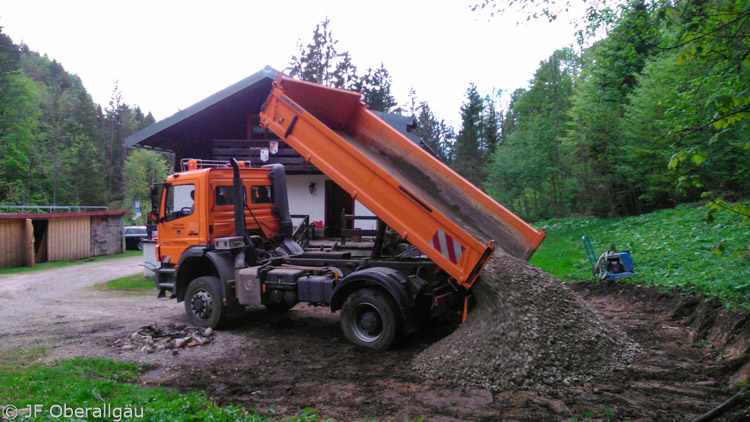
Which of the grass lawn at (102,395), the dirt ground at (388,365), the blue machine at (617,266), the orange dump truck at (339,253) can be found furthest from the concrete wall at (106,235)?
the blue machine at (617,266)

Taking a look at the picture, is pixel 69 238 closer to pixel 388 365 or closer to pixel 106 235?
pixel 106 235

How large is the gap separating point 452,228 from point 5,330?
310 inches

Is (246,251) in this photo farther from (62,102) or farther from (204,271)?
(62,102)

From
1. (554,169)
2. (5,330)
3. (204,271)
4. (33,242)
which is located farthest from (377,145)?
(554,169)

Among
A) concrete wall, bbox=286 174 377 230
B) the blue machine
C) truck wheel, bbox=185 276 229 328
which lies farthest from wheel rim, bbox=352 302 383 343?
concrete wall, bbox=286 174 377 230

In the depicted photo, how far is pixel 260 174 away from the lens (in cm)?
885

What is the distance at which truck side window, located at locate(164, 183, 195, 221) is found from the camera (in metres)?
8.11

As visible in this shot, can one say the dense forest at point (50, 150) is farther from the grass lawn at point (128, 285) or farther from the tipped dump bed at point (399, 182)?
the tipped dump bed at point (399, 182)

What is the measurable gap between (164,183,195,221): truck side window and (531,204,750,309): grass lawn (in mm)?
7668

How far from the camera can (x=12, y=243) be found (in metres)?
18.4

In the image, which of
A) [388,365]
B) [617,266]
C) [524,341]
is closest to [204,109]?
[388,365]

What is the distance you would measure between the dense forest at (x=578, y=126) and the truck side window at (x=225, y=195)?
19.3 ft

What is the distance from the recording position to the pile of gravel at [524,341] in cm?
492

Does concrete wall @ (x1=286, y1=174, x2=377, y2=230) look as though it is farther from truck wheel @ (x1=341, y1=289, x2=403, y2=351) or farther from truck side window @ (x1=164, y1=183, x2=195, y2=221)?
truck wheel @ (x1=341, y1=289, x2=403, y2=351)
